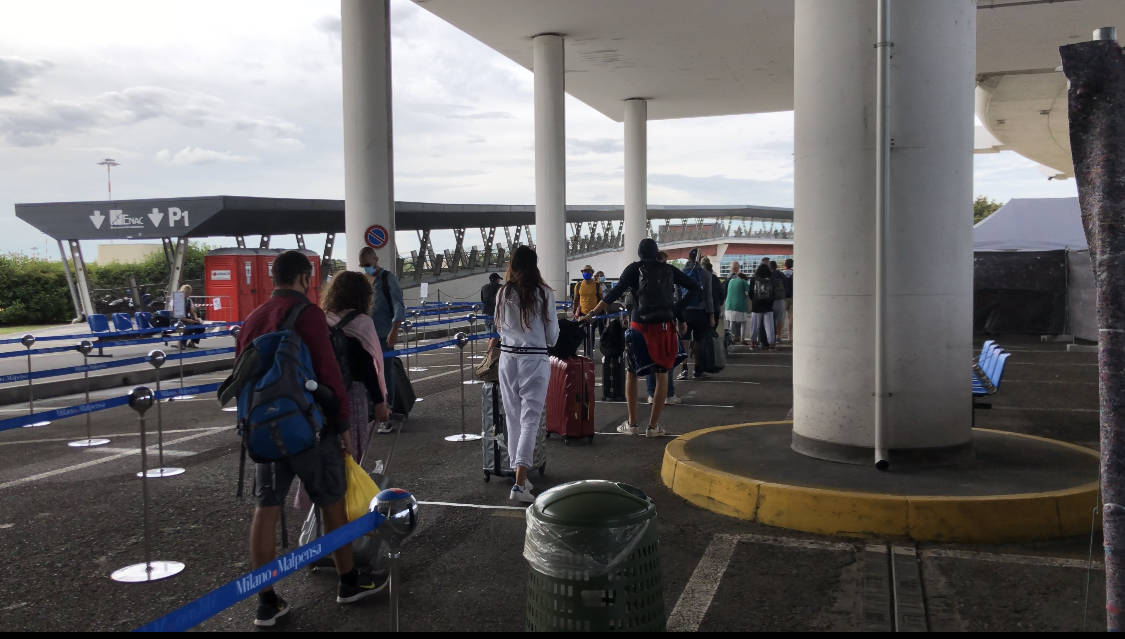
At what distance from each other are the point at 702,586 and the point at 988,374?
6.24 metres

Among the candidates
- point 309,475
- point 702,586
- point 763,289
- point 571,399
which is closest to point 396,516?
point 309,475

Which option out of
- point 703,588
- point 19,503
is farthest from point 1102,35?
point 19,503

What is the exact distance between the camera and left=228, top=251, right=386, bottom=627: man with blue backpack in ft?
12.8

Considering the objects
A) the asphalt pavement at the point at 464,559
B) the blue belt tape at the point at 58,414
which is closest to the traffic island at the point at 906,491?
the asphalt pavement at the point at 464,559

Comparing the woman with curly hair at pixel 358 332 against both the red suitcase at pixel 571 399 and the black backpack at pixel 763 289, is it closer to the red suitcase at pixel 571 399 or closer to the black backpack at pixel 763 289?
the red suitcase at pixel 571 399

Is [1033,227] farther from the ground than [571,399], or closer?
farther from the ground

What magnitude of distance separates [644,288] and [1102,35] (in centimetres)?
574

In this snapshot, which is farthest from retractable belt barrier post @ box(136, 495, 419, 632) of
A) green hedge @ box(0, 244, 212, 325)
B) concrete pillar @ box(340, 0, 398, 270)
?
green hedge @ box(0, 244, 212, 325)

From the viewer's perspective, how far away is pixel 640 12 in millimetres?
22250

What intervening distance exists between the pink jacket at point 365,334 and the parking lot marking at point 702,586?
190cm

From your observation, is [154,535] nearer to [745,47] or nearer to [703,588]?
[703,588]

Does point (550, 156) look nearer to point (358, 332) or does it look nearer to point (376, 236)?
point (376, 236)

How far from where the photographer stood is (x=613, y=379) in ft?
35.6

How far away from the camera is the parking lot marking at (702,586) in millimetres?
3992
